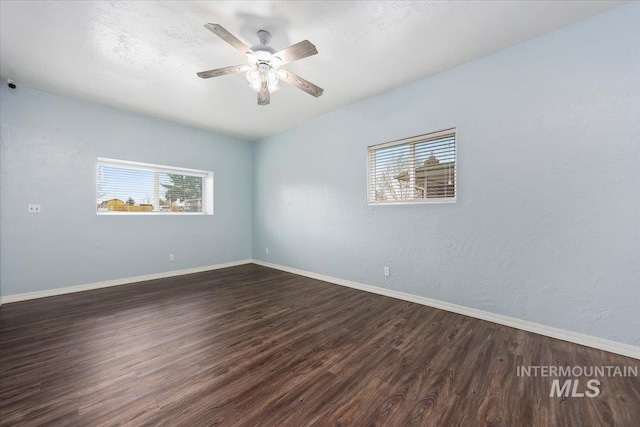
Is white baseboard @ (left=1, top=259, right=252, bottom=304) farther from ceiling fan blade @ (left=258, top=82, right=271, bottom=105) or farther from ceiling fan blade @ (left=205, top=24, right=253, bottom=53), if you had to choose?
ceiling fan blade @ (left=205, top=24, right=253, bottom=53)

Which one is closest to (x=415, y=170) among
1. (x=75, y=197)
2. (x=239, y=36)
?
(x=239, y=36)

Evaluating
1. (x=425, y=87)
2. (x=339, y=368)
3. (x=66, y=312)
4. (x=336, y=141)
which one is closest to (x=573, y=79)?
(x=425, y=87)

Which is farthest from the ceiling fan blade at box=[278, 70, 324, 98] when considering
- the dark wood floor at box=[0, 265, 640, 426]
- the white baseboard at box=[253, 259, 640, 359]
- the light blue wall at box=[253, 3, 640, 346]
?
the white baseboard at box=[253, 259, 640, 359]

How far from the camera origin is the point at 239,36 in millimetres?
2248

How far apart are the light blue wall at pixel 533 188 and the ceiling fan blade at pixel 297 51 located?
1344 mm

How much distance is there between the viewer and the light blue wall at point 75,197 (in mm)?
3109

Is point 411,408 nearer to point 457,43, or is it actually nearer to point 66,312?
point 457,43

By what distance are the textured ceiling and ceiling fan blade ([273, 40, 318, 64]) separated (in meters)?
0.27

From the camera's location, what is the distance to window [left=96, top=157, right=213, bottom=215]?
3893mm

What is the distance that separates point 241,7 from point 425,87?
2193mm

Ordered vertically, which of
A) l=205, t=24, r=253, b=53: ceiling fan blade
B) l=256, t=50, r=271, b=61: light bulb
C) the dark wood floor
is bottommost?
the dark wood floor

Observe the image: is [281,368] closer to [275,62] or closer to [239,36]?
[275,62]

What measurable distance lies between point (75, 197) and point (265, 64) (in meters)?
3.53

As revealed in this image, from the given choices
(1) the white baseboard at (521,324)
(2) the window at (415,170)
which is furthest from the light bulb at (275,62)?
(1) the white baseboard at (521,324)
